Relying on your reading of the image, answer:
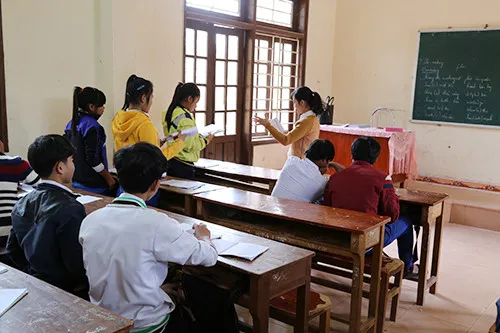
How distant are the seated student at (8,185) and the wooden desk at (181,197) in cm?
88

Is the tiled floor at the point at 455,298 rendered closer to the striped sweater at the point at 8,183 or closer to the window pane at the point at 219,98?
the striped sweater at the point at 8,183

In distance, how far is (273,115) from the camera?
21.6 feet

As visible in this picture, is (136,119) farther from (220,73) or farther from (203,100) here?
(220,73)

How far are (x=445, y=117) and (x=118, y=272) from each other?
5656mm

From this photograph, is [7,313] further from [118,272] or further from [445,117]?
[445,117]

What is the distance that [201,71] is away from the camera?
17.6 ft

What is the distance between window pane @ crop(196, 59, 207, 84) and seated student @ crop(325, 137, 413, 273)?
289cm

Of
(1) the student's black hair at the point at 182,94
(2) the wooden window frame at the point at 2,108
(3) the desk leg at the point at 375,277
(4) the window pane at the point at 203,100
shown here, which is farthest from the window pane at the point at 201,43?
(3) the desk leg at the point at 375,277

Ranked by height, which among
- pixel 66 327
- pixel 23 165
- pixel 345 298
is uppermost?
pixel 23 165

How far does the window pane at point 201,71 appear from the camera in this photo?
532 cm

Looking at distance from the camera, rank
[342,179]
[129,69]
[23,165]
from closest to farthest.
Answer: [23,165]
[342,179]
[129,69]

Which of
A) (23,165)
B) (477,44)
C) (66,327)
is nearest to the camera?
(66,327)

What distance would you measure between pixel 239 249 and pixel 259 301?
25 cm

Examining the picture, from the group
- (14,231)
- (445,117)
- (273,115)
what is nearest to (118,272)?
(14,231)
